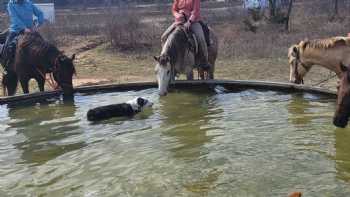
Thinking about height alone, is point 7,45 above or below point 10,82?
above

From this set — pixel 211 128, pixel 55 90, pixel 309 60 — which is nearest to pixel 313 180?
pixel 211 128

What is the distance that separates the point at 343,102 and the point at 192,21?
4810mm

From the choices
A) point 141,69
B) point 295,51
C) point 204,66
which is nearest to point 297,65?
point 295,51

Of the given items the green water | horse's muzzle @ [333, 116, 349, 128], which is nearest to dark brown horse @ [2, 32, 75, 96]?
the green water

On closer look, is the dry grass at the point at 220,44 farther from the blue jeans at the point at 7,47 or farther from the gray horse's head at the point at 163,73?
the gray horse's head at the point at 163,73

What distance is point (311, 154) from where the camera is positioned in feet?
19.6

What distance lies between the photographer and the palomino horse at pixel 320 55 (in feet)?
28.0

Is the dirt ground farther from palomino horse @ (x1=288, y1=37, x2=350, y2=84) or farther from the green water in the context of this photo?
the green water

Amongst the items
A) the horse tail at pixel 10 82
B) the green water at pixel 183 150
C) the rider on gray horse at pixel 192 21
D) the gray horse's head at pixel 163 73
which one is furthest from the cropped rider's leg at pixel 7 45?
the gray horse's head at pixel 163 73

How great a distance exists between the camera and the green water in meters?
5.19

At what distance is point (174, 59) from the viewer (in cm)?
993

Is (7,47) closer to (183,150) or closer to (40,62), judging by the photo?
(40,62)

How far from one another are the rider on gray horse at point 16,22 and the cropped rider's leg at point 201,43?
3.08 m

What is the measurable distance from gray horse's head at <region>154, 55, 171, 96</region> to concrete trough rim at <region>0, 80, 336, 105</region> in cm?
78
